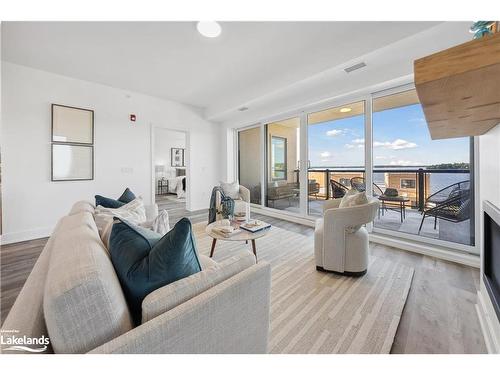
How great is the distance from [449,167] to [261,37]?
2809mm

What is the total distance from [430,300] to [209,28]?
3332mm

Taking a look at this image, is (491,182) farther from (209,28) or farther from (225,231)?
(209,28)

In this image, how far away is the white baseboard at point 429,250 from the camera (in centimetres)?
219

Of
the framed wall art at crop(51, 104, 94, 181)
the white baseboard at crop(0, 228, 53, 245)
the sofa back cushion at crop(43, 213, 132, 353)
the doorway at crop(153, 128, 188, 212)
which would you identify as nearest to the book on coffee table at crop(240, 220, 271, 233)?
the sofa back cushion at crop(43, 213, 132, 353)

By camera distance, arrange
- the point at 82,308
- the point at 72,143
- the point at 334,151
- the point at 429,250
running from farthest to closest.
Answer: the point at 334,151, the point at 72,143, the point at 429,250, the point at 82,308

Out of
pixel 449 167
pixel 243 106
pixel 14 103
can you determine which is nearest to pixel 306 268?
pixel 449 167

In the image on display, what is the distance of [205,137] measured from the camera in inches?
214

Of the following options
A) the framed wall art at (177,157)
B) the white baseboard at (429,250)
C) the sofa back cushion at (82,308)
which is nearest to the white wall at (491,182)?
the white baseboard at (429,250)

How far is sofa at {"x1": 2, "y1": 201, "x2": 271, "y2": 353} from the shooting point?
0.54 metres

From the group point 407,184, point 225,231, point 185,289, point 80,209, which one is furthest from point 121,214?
point 407,184

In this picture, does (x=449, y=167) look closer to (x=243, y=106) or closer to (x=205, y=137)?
(x=243, y=106)

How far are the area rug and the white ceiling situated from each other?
2.48m

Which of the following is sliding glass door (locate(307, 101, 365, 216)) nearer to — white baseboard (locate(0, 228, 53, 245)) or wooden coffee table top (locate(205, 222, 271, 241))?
wooden coffee table top (locate(205, 222, 271, 241))

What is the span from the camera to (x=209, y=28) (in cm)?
224
